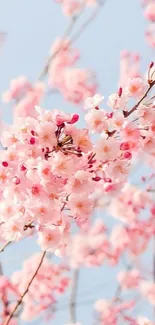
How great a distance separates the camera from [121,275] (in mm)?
6363

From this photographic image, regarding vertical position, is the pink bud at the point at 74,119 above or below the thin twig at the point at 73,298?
above

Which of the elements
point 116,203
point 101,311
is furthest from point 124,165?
point 101,311

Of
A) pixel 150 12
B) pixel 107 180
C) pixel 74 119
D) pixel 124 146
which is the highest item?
pixel 74 119

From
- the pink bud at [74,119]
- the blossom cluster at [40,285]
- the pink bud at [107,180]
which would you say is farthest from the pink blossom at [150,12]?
the pink bud at [74,119]

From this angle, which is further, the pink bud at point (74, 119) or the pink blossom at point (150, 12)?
the pink blossom at point (150, 12)

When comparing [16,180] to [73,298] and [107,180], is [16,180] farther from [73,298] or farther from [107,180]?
[73,298]

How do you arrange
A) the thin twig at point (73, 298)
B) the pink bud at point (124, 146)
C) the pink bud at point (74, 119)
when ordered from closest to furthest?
the pink bud at point (74, 119) < the pink bud at point (124, 146) < the thin twig at point (73, 298)

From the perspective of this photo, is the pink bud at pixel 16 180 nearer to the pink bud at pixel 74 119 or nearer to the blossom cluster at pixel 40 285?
the pink bud at pixel 74 119

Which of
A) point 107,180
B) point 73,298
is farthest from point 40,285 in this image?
point 107,180

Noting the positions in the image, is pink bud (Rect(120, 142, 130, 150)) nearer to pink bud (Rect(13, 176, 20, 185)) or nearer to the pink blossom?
pink bud (Rect(13, 176, 20, 185))

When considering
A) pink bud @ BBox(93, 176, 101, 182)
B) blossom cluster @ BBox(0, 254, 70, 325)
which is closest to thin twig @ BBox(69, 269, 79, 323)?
blossom cluster @ BBox(0, 254, 70, 325)

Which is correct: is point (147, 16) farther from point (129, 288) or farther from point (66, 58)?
point (129, 288)

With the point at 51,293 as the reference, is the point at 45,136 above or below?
above

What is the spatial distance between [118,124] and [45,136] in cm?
32
